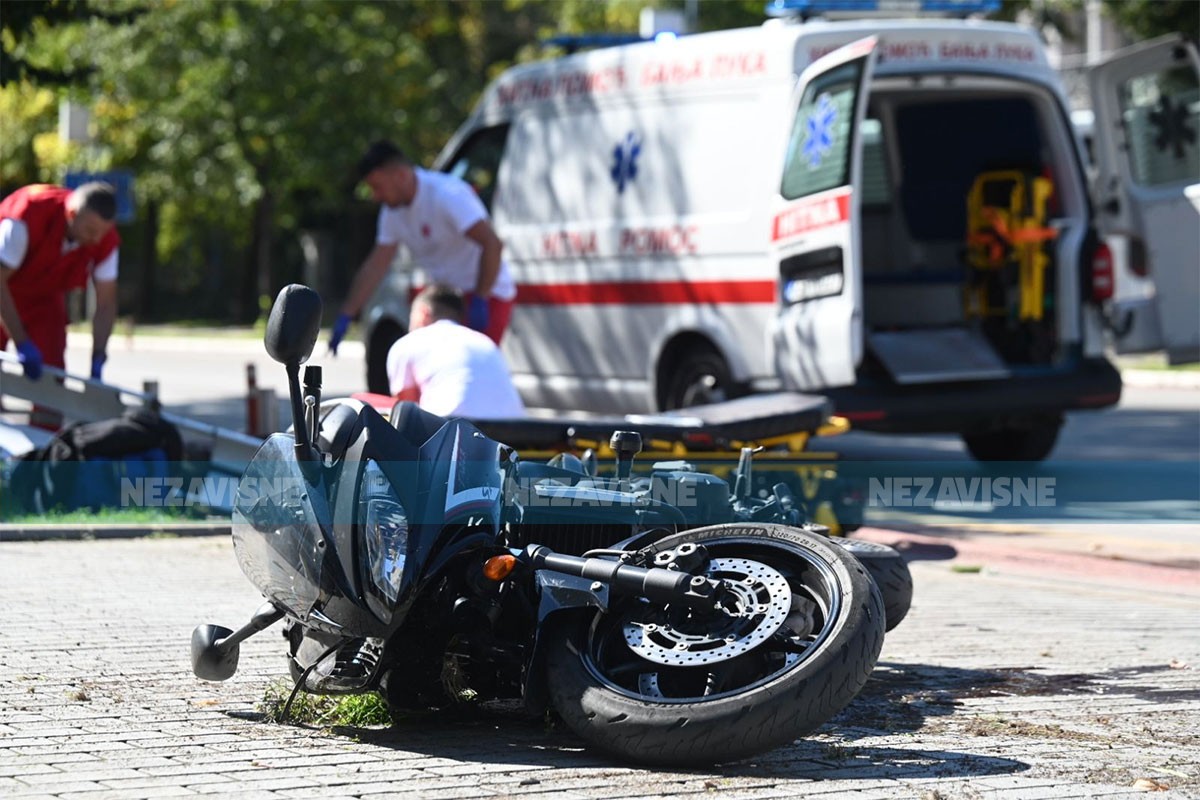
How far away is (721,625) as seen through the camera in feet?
15.5

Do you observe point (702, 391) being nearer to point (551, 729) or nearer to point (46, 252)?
point (46, 252)

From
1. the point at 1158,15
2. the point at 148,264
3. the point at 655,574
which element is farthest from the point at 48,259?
the point at 148,264

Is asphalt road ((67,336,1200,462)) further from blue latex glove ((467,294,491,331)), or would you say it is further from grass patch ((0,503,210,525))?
grass patch ((0,503,210,525))

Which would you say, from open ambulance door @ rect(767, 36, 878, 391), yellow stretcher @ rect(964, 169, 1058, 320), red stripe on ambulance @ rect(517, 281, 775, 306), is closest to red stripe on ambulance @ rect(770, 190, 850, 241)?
open ambulance door @ rect(767, 36, 878, 391)

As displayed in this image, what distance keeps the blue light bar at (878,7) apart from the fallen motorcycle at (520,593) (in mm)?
7106

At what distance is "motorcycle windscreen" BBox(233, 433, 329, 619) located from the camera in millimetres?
4910

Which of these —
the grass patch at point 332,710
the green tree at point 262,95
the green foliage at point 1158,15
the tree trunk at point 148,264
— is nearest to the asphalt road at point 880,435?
the grass patch at point 332,710

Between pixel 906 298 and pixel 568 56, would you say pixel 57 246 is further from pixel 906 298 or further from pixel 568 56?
pixel 906 298

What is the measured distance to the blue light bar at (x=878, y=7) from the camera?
11820mm

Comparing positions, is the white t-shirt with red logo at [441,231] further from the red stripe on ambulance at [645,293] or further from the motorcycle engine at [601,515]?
the motorcycle engine at [601,515]

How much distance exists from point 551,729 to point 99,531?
4.42 metres

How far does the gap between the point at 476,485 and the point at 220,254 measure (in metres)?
51.6

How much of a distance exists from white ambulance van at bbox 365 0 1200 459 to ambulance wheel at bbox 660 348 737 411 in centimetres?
2

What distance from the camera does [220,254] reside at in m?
55.5
